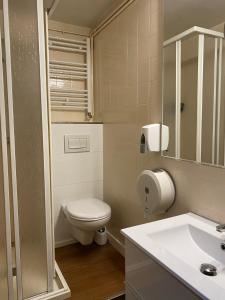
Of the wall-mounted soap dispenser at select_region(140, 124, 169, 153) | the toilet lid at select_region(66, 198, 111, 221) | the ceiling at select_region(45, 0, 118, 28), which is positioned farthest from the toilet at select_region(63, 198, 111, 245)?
the ceiling at select_region(45, 0, 118, 28)

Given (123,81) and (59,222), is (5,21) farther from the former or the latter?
(59,222)

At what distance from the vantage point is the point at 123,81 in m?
2.06

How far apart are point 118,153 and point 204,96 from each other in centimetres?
107

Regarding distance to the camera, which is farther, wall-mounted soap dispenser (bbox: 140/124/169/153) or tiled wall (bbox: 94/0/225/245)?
wall-mounted soap dispenser (bbox: 140/124/169/153)

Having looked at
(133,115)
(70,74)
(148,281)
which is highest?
(70,74)

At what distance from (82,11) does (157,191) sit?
1850mm

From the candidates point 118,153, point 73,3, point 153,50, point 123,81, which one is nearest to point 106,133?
point 118,153

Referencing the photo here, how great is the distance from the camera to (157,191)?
1.47m

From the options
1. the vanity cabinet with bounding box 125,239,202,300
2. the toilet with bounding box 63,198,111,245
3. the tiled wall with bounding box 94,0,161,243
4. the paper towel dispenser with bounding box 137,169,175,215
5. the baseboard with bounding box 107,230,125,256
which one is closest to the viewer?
the vanity cabinet with bounding box 125,239,202,300

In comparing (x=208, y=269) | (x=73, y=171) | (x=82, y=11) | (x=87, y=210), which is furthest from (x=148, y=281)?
(x=82, y=11)

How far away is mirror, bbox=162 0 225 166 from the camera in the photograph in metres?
1.21

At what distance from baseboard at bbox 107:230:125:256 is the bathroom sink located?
1135mm

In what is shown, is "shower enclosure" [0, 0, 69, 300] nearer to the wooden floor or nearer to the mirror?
the wooden floor

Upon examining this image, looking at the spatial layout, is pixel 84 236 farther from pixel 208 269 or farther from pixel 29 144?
pixel 208 269
